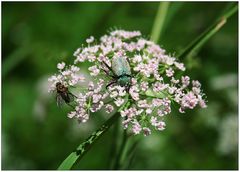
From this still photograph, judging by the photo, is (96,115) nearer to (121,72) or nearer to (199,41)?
(199,41)

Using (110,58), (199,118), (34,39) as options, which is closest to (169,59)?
(110,58)

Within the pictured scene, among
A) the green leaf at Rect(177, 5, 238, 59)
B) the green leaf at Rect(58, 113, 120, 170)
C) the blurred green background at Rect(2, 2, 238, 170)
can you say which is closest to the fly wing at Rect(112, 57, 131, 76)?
the green leaf at Rect(58, 113, 120, 170)

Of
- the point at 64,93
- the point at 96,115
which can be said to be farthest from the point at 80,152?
the point at 96,115

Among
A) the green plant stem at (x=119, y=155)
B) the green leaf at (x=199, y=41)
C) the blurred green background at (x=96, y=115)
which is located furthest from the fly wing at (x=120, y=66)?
the blurred green background at (x=96, y=115)

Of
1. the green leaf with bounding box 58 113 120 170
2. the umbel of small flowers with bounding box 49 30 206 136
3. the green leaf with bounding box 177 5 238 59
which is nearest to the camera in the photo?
the green leaf with bounding box 58 113 120 170

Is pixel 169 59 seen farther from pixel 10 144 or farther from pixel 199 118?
pixel 10 144

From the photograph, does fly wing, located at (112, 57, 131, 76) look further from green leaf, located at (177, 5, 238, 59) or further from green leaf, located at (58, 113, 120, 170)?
green leaf, located at (177, 5, 238, 59)

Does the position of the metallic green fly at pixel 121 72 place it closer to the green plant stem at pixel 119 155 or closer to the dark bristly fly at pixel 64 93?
the dark bristly fly at pixel 64 93

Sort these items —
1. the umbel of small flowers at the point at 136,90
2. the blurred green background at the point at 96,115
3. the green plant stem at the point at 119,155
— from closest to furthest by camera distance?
the umbel of small flowers at the point at 136,90 → the green plant stem at the point at 119,155 → the blurred green background at the point at 96,115
